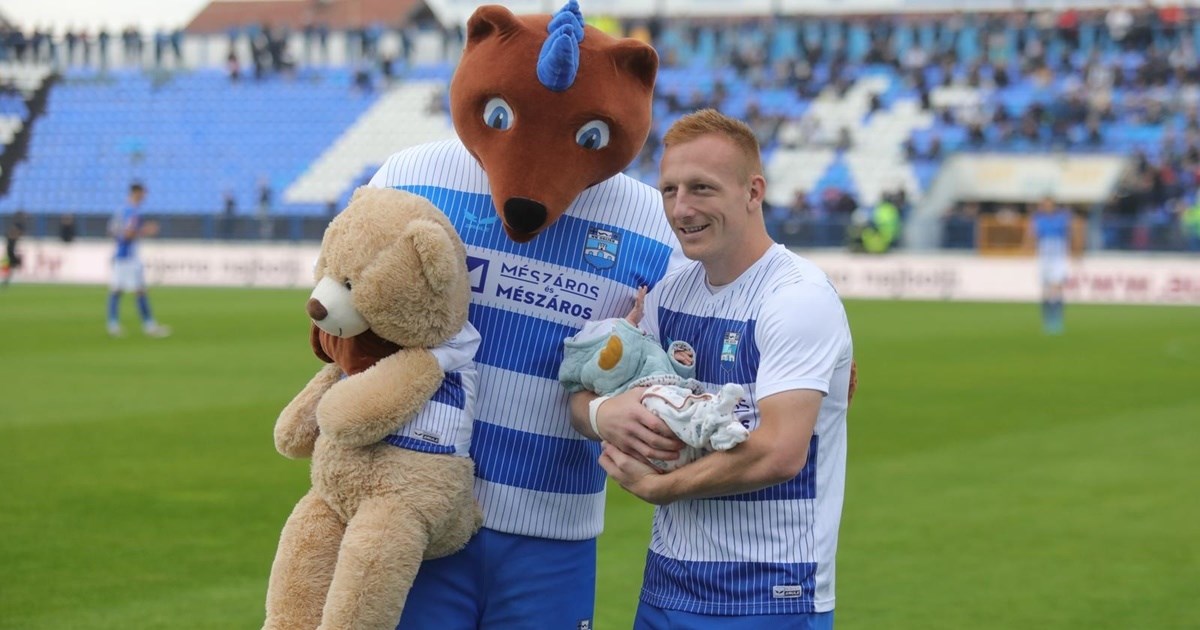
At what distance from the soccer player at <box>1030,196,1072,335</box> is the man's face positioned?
19.2 metres

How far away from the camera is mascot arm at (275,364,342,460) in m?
3.93

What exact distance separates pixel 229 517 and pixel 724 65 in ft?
123

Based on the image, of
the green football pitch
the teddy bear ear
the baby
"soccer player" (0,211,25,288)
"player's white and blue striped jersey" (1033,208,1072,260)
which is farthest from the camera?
"soccer player" (0,211,25,288)

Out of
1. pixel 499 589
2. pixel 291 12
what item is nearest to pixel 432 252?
pixel 499 589

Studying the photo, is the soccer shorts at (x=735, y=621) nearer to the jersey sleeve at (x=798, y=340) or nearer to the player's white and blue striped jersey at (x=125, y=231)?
the jersey sleeve at (x=798, y=340)

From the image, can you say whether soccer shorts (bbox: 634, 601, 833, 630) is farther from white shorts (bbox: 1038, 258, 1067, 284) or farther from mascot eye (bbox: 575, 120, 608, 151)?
white shorts (bbox: 1038, 258, 1067, 284)

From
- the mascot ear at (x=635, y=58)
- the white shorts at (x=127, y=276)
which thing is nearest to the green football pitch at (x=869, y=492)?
the white shorts at (x=127, y=276)

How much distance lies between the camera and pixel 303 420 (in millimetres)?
3924

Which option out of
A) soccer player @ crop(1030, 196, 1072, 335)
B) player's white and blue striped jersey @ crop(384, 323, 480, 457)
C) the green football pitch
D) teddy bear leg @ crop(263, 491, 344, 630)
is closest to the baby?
player's white and blue striped jersey @ crop(384, 323, 480, 457)

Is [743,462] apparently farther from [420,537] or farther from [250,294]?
[250,294]

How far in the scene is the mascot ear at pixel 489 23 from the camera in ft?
12.9

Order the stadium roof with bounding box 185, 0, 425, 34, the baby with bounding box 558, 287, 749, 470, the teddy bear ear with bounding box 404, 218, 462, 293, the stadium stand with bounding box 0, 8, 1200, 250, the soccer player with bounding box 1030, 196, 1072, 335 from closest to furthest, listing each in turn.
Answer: the baby with bounding box 558, 287, 749, 470 < the teddy bear ear with bounding box 404, 218, 462, 293 < the soccer player with bounding box 1030, 196, 1072, 335 < the stadium stand with bounding box 0, 8, 1200, 250 < the stadium roof with bounding box 185, 0, 425, 34

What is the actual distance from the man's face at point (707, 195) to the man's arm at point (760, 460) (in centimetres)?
40

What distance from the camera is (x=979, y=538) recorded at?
8.65 m
